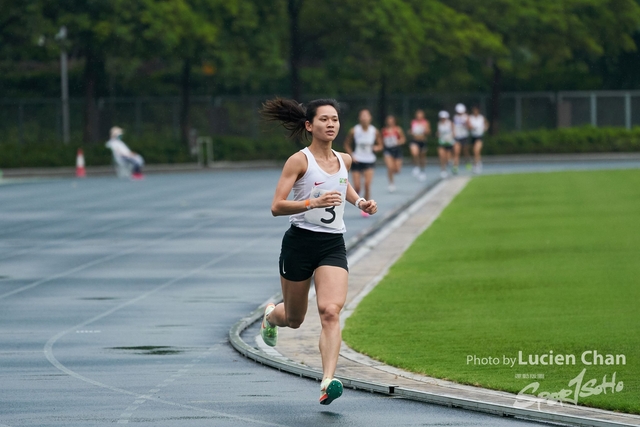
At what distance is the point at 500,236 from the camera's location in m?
20.3

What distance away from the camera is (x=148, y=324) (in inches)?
480

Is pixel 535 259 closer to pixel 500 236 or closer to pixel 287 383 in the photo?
pixel 500 236

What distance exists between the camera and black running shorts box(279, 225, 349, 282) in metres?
8.68

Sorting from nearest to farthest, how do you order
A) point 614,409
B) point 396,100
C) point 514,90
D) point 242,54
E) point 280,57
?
point 614,409 < point 242,54 < point 280,57 < point 396,100 < point 514,90

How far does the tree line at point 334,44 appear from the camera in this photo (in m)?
49.0

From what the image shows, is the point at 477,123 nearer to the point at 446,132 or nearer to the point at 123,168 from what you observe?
the point at 446,132

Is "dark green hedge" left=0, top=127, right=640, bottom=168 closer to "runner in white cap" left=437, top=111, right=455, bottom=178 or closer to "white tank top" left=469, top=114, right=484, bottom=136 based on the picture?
"white tank top" left=469, top=114, right=484, bottom=136

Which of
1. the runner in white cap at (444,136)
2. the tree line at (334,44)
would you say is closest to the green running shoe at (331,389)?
the runner in white cap at (444,136)

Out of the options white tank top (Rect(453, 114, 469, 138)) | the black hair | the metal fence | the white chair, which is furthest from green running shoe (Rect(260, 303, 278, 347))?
the metal fence

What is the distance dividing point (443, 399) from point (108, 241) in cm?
1348

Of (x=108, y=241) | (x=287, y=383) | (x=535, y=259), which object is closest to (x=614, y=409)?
(x=287, y=383)

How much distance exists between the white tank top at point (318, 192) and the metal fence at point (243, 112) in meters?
46.7

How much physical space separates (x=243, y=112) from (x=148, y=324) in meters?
45.5

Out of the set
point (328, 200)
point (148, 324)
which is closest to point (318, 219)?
point (328, 200)
